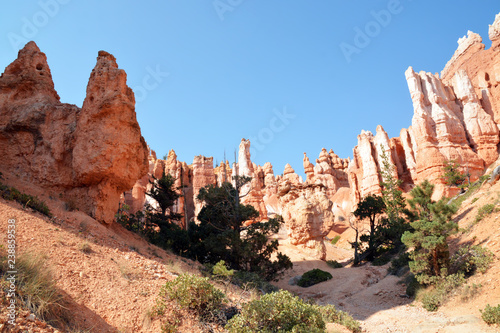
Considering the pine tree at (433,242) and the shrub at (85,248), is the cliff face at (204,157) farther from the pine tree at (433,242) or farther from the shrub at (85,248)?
the pine tree at (433,242)

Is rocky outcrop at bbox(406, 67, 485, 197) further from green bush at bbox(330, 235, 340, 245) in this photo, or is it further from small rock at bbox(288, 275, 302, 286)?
small rock at bbox(288, 275, 302, 286)

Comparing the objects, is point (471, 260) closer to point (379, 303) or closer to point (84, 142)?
point (379, 303)

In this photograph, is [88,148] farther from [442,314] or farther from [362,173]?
[362,173]

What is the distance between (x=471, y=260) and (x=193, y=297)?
10463mm

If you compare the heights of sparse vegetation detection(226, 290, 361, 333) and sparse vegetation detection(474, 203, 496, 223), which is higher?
sparse vegetation detection(474, 203, 496, 223)

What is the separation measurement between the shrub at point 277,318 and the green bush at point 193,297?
77cm

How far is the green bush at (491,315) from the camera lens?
27.3ft

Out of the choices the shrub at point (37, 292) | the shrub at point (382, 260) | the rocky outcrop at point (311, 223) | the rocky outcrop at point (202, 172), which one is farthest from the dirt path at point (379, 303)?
the rocky outcrop at point (202, 172)

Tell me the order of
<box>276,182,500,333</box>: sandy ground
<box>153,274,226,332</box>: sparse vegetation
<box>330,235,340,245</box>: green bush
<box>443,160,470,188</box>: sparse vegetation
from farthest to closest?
1. <box>330,235,340,245</box>: green bush
2. <box>443,160,470,188</box>: sparse vegetation
3. <box>276,182,500,333</box>: sandy ground
4. <box>153,274,226,332</box>: sparse vegetation

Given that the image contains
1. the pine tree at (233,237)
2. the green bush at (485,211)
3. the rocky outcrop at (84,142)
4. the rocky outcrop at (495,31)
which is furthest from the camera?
the rocky outcrop at (495,31)

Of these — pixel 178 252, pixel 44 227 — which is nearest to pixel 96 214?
pixel 44 227

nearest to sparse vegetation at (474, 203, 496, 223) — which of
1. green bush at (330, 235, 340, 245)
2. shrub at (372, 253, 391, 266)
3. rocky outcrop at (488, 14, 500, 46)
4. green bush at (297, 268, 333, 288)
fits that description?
shrub at (372, 253, 391, 266)

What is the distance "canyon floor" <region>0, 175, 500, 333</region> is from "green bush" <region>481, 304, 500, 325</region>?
0.18 meters

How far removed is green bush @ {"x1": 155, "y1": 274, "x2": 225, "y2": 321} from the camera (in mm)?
7148
